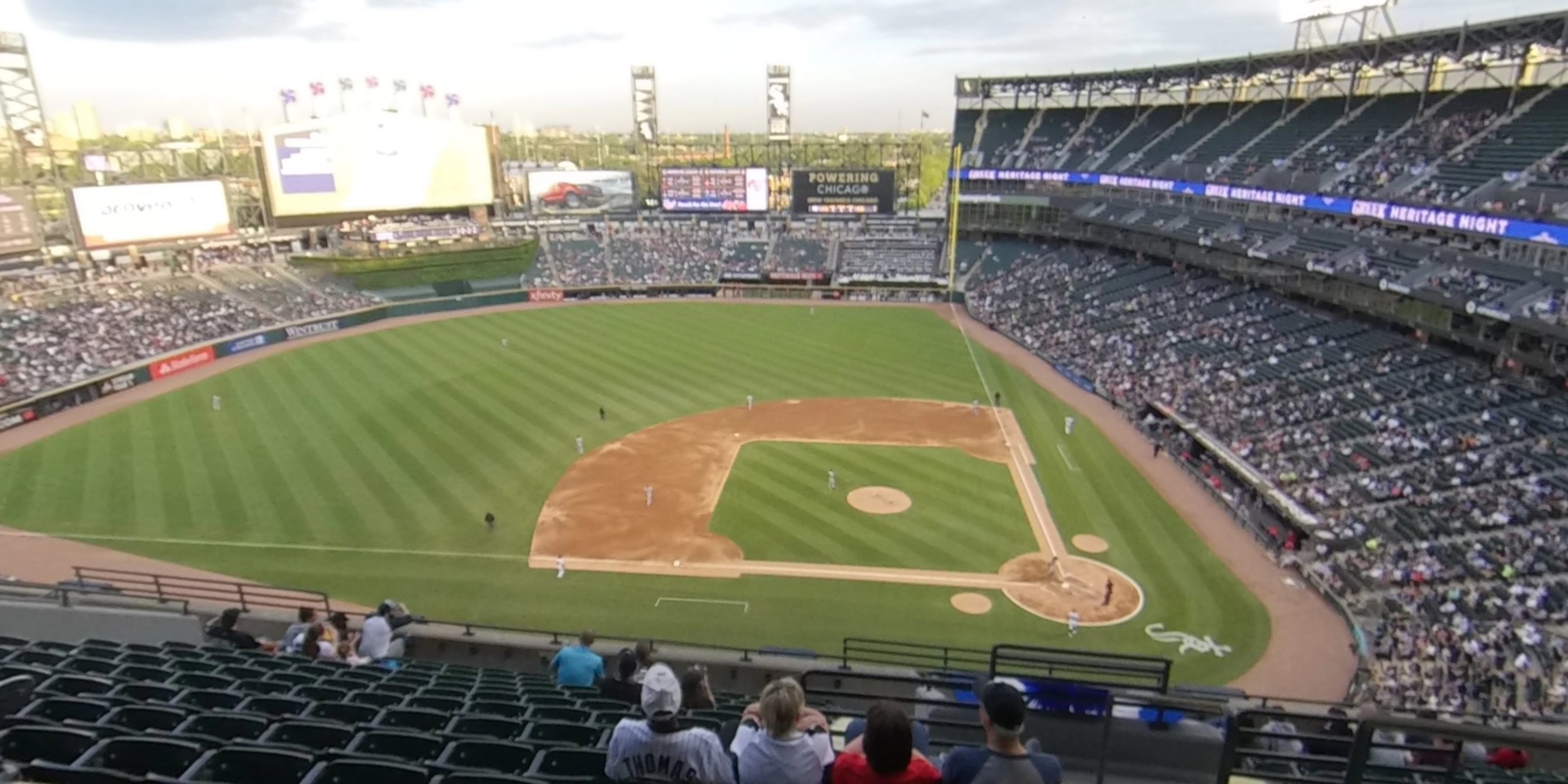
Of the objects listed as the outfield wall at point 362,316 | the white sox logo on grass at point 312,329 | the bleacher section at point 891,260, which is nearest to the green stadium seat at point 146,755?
the outfield wall at point 362,316

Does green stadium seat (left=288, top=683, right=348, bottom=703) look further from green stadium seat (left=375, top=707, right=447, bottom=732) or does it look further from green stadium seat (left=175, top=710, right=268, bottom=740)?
green stadium seat (left=175, top=710, right=268, bottom=740)

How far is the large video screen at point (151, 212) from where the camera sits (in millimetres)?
50312

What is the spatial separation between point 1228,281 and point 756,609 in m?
36.2

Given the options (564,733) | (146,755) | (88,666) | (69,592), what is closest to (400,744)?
(564,733)

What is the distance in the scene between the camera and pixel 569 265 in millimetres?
69938

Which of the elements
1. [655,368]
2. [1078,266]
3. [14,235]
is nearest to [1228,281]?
[1078,266]

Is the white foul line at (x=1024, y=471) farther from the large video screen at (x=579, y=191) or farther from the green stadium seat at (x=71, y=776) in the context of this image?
the large video screen at (x=579, y=191)

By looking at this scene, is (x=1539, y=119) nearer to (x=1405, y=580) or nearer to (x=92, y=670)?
(x=1405, y=580)

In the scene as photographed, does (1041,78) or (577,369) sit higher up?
(1041,78)

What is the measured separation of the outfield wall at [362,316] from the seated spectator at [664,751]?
42908 millimetres

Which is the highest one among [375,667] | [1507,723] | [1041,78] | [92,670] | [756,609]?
[1041,78]

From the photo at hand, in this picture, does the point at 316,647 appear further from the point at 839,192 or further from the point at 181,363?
the point at 839,192

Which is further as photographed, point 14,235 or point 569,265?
point 569,265

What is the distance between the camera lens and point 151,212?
5259cm
